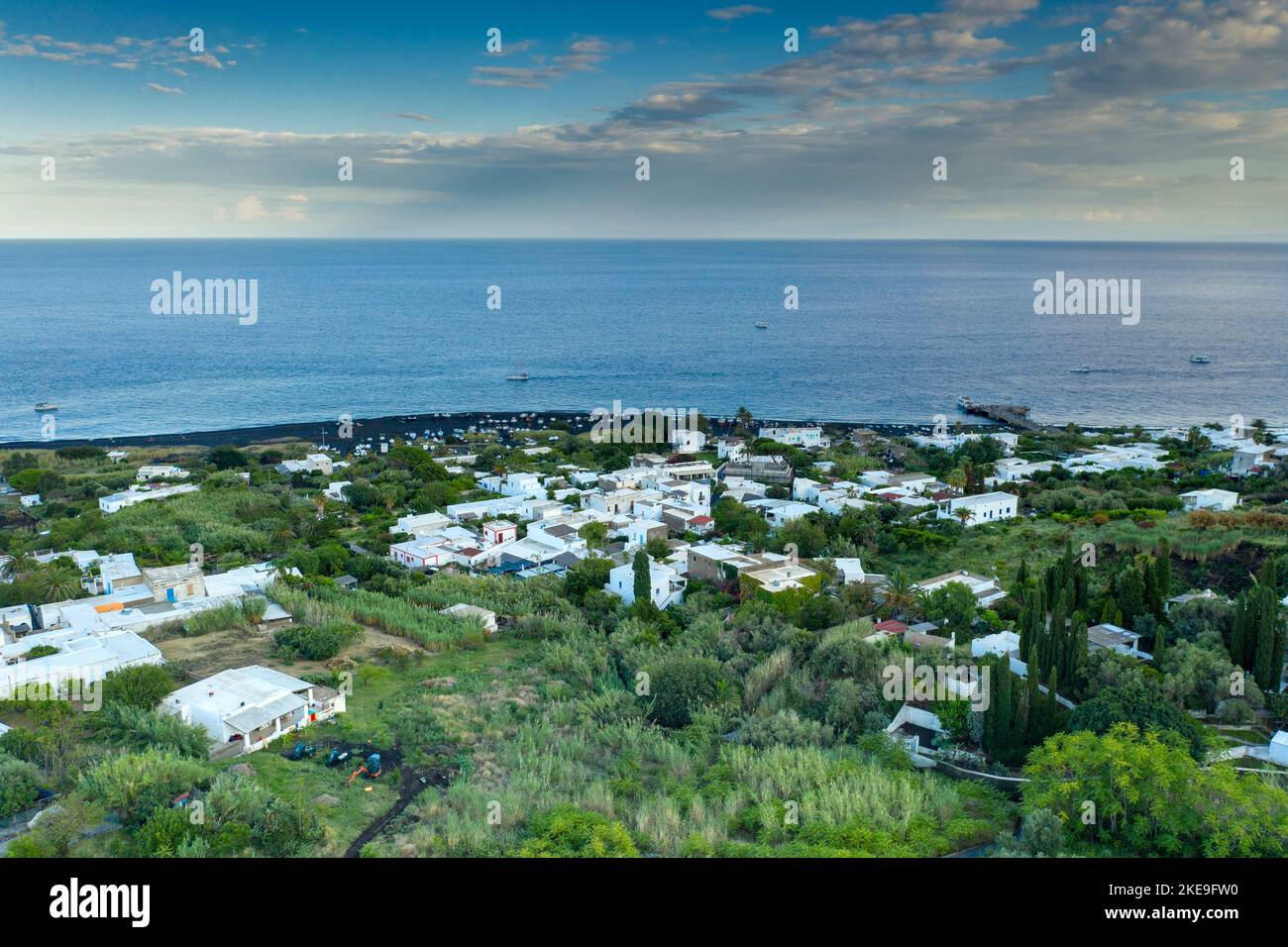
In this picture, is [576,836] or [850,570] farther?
[850,570]

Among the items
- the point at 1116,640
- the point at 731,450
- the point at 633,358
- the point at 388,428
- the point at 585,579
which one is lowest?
the point at 1116,640

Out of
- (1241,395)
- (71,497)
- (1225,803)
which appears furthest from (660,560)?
(1241,395)

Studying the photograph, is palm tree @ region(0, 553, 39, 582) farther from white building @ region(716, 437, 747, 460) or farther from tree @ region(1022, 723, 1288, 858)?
white building @ region(716, 437, 747, 460)

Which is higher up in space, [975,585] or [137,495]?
[137,495]

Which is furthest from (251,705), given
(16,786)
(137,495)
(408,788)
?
(137,495)

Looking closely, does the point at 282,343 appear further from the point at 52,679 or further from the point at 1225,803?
the point at 1225,803

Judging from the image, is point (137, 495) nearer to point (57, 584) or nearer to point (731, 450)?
point (57, 584)

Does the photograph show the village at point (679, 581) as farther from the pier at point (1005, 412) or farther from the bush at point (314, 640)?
the pier at point (1005, 412)
